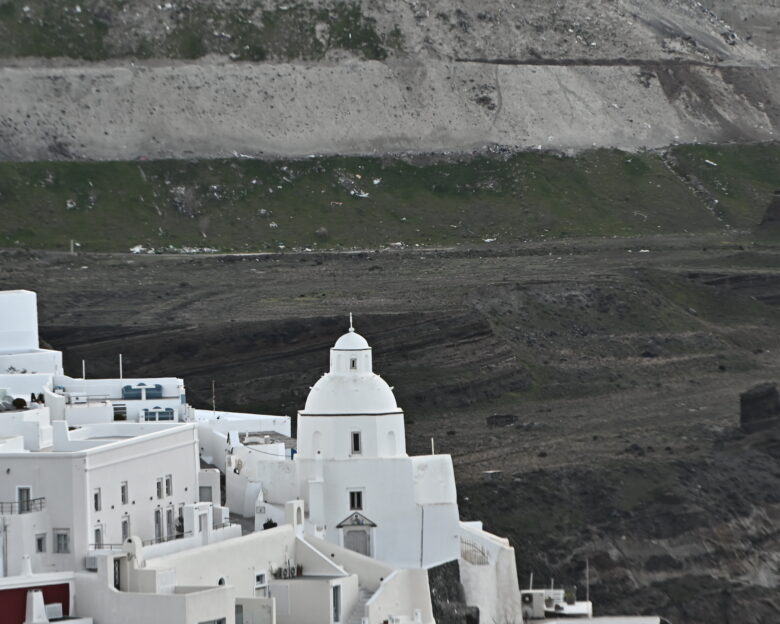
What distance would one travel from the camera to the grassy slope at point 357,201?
142 m

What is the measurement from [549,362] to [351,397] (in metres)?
40.9

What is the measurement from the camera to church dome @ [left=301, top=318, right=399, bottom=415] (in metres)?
71.1

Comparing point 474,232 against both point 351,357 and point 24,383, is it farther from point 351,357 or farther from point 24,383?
point 351,357

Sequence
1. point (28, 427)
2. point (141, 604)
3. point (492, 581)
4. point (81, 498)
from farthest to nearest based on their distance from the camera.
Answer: point (492, 581) → point (28, 427) → point (81, 498) → point (141, 604)

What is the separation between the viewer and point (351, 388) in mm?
71188

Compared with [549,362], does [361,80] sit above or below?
above

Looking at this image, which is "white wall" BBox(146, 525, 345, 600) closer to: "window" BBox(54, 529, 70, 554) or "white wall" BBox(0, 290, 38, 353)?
"window" BBox(54, 529, 70, 554)

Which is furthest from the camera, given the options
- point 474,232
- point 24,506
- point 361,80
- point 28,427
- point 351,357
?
point 361,80

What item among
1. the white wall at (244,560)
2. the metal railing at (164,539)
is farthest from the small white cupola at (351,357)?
the metal railing at (164,539)

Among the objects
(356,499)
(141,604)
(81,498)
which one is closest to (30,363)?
(356,499)

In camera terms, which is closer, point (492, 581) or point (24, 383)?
point (492, 581)

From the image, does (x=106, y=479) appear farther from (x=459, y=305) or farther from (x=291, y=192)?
(x=291, y=192)

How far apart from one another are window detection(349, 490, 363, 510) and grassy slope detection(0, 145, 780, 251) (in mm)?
67064

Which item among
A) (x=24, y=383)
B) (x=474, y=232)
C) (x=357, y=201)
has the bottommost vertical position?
(x=24, y=383)
